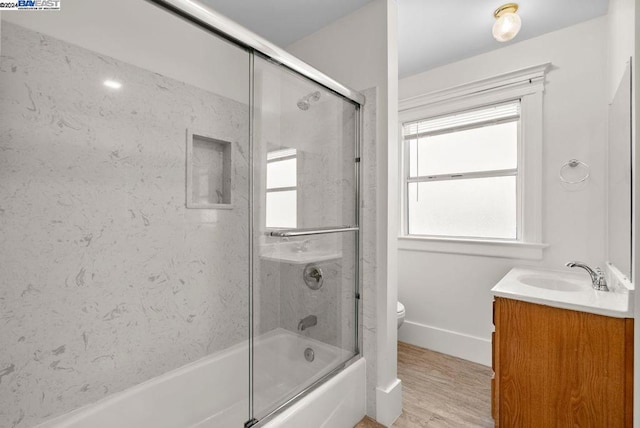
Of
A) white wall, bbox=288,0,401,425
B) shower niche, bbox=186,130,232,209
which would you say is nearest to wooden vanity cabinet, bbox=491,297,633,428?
white wall, bbox=288,0,401,425

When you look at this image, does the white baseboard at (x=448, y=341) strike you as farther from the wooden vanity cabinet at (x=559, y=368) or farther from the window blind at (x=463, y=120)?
the window blind at (x=463, y=120)

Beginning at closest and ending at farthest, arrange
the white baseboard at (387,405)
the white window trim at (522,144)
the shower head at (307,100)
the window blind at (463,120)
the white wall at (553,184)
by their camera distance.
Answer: the shower head at (307,100) → the white baseboard at (387,405) → the white wall at (553,184) → the white window trim at (522,144) → the window blind at (463,120)

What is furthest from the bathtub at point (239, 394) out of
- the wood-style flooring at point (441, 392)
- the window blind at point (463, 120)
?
the window blind at point (463, 120)

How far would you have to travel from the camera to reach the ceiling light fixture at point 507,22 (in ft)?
6.00

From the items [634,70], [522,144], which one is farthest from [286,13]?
[522,144]

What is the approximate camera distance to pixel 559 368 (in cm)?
146

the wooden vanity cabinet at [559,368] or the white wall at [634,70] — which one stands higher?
the white wall at [634,70]

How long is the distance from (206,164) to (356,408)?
64.1 inches

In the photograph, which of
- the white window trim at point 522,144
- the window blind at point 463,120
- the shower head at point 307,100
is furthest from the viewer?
the window blind at point 463,120

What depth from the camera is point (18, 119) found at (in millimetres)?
1187

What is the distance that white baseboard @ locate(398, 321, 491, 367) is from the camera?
2391mm

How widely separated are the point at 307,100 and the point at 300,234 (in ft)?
2.26

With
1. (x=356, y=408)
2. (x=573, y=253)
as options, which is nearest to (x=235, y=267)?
(x=356, y=408)

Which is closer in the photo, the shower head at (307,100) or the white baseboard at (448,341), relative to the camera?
the shower head at (307,100)
